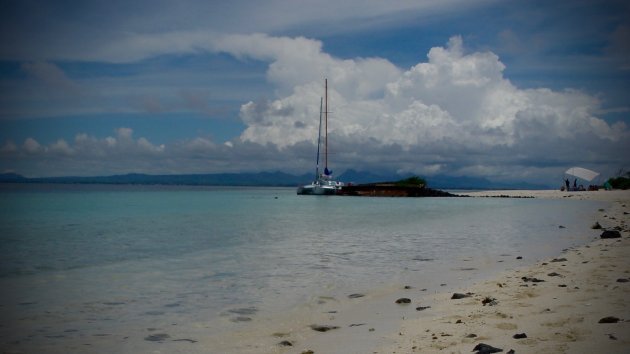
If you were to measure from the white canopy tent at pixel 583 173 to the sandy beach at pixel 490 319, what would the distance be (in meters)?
95.1

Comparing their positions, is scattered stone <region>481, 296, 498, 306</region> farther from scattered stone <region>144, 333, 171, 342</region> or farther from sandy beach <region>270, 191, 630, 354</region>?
scattered stone <region>144, 333, 171, 342</region>

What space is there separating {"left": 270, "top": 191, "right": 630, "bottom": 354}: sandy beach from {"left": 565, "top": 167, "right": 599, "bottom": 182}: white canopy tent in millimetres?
95074

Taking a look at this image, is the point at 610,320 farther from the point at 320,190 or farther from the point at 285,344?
the point at 320,190

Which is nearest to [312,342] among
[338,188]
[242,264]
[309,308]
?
[309,308]

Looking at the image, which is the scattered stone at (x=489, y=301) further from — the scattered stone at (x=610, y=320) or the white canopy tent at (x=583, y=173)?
the white canopy tent at (x=583, y=173)

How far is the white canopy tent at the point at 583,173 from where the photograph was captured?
9794cm

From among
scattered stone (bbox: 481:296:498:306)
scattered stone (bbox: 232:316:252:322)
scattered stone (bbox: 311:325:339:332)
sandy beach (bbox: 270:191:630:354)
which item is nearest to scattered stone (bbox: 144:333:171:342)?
scattered stone (bbox: 232:316:252:322)

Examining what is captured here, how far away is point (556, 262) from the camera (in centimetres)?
1620

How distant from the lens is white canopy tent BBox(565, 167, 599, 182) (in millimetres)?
97938

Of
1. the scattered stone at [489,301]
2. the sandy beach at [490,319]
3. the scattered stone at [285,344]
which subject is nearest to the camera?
the sandy beach at [490,319]

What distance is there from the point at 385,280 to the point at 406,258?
522 centimetres

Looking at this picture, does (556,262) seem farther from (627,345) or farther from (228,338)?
(228,338)

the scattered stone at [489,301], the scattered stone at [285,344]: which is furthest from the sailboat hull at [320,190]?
the scattered stone at [285,344]

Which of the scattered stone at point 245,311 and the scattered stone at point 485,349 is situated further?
the scattered stone at point 245,311
